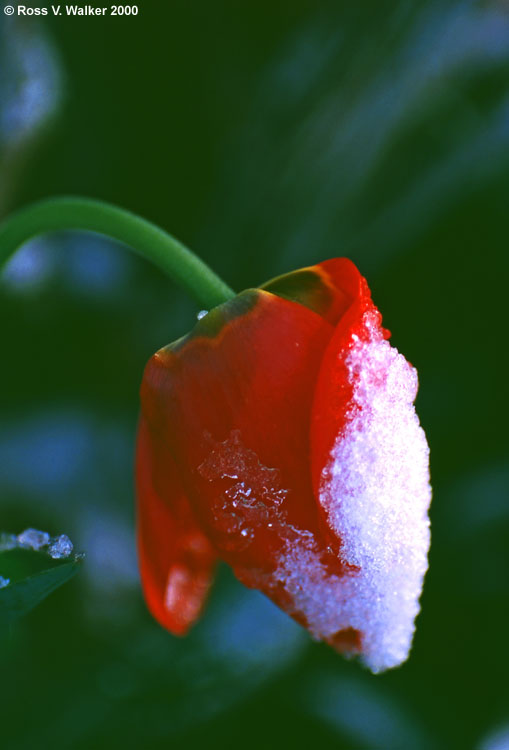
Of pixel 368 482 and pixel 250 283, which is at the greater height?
pixel 368 482

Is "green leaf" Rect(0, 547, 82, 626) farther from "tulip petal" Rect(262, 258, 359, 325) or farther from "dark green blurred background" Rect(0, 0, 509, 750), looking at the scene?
"dark green blurred background" Rect(0, 0, 509, 750)

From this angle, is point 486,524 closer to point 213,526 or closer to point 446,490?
→ point 446,490

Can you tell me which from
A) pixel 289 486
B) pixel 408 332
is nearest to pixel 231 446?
pixel 289 486

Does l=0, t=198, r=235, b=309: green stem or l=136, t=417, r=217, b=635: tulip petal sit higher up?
l=0, t=198, r=235, b=309: green stem

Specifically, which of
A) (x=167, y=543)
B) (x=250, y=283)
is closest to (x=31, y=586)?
(x=167, y=543)

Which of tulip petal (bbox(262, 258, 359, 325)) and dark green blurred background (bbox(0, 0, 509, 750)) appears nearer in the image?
tulip petal (bbox(262, 258, 359, 325))

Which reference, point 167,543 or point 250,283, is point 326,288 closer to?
point 167,543

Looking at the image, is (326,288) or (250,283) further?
(250,283)

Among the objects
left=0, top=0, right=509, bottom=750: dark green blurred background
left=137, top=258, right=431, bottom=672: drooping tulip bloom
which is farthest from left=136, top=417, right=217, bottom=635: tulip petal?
left=0, top=0, right=509, bottom=750: dark green blurred background
